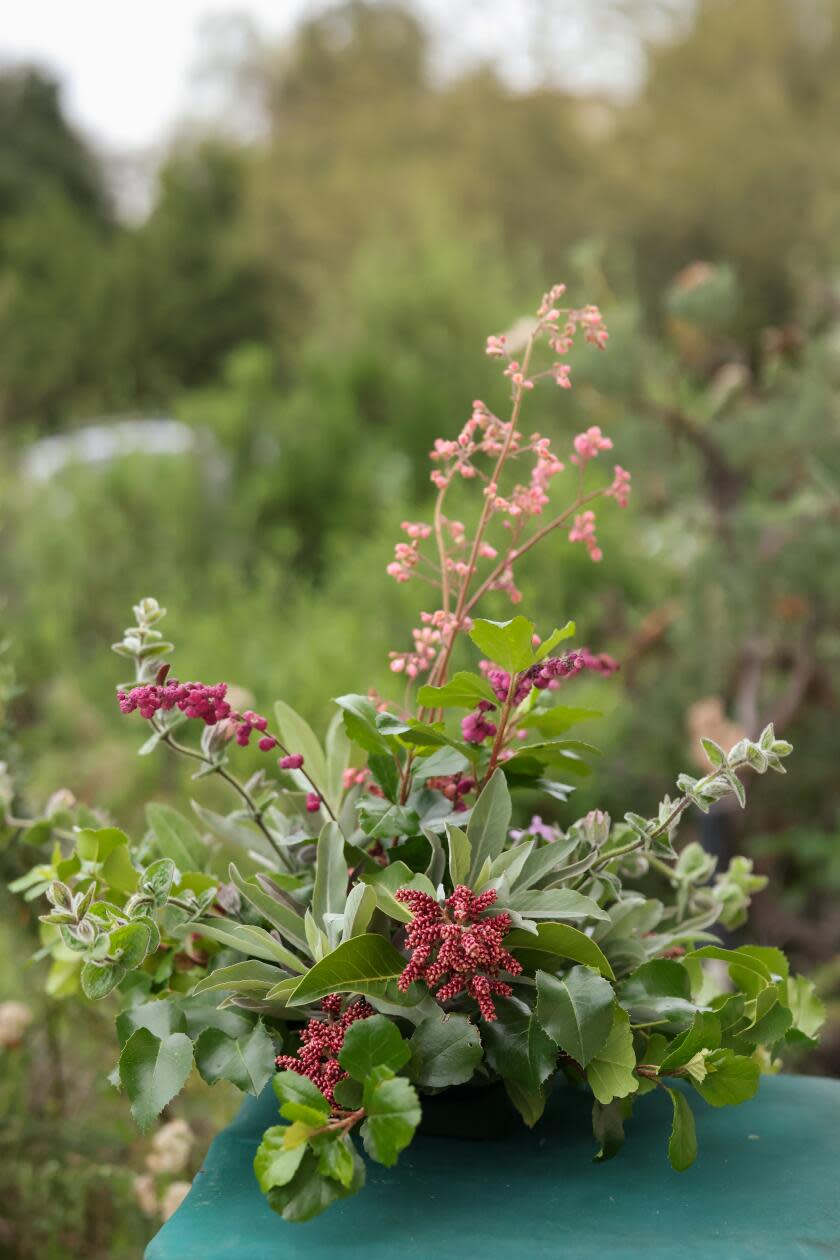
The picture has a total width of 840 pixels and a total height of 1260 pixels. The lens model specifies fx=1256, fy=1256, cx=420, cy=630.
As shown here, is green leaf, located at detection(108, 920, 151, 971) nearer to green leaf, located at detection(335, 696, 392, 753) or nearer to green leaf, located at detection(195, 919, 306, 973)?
green leaf, located at detection(195, 919, 306, 973)

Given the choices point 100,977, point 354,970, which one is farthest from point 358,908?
point 100,977

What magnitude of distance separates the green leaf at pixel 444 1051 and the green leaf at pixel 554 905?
0.19 ft

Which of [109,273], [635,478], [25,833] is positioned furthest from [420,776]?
[109,273]

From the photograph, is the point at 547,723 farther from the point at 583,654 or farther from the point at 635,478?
the point at 635,478

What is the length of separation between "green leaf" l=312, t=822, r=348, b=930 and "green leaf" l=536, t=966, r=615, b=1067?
11 cm

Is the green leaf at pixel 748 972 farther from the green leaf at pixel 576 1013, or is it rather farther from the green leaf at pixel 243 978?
the green leaf at pixel 243 978

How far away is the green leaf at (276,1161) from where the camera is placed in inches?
19.8

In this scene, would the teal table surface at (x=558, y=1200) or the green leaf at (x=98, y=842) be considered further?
the green leaf at (x=98, y=842)

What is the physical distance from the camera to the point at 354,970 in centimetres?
57

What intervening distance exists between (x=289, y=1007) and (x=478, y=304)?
3174 millimetres

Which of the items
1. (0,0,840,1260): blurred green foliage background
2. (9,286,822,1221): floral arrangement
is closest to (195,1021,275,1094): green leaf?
(9,286,822,1221): floral arrangement

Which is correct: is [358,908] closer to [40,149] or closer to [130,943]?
[130,943]

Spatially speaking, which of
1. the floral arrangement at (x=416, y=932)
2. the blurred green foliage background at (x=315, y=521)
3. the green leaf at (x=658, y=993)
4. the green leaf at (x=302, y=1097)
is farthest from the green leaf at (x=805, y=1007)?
the blurred green foliage background at (x=315, y=521)

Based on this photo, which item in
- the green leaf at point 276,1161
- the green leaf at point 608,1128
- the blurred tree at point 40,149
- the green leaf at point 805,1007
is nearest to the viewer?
the green leaf at point 276,1161
